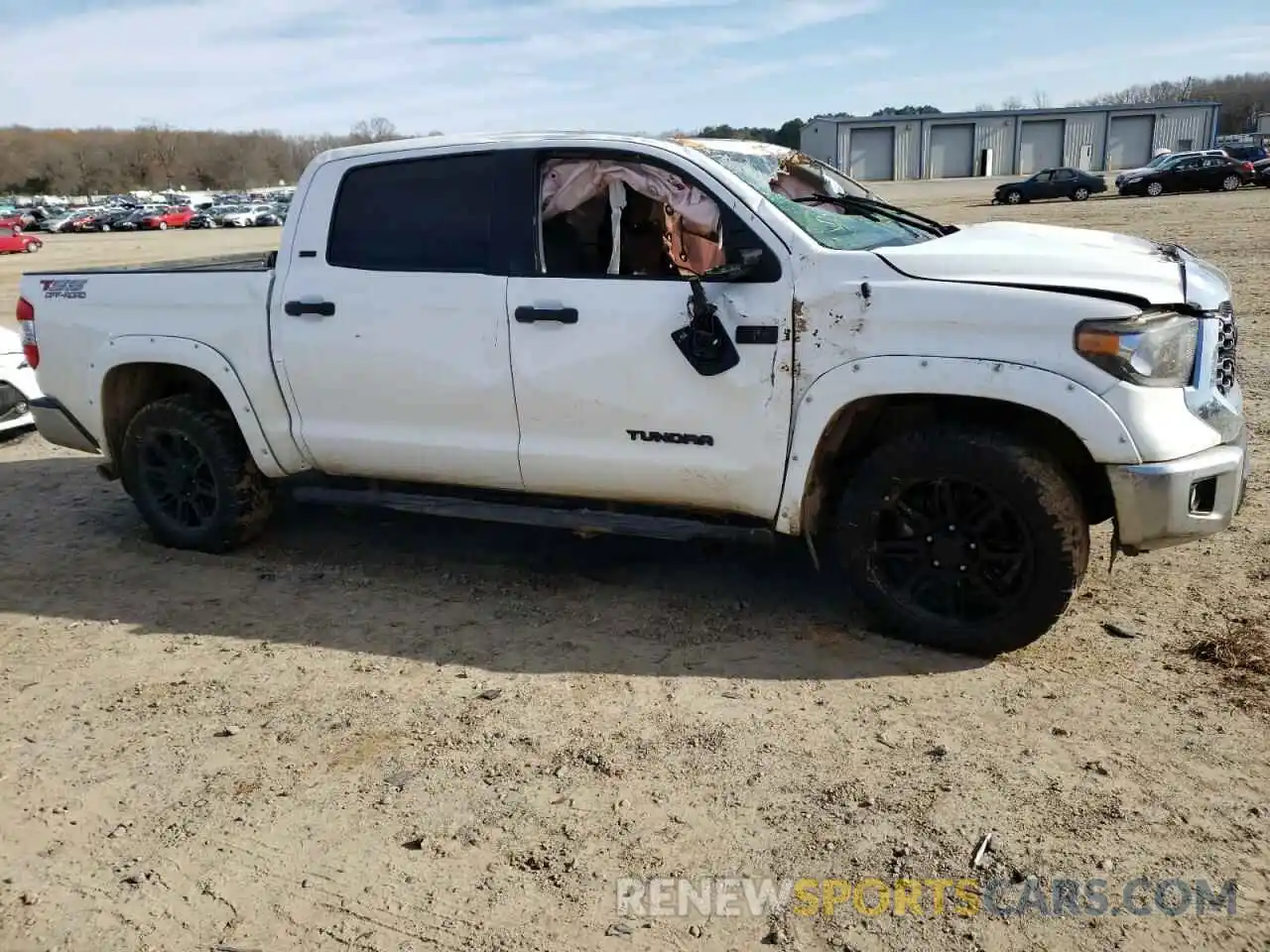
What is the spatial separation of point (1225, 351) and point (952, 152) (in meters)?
75.0

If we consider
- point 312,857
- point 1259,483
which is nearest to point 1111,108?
point 1259,483

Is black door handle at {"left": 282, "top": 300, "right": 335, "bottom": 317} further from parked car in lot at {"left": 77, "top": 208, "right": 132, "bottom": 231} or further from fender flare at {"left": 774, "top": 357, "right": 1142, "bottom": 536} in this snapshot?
parked car in lot at {"left": 77, "top": 208, "right": 132, "bottom": 231}

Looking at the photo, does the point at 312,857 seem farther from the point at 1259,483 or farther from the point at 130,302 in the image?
the point at 1259,483

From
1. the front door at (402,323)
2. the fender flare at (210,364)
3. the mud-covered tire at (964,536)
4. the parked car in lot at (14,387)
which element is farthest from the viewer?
the parked car in lot at (14,387)

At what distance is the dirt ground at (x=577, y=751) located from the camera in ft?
9.09

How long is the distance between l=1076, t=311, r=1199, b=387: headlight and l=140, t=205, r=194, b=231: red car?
209ft

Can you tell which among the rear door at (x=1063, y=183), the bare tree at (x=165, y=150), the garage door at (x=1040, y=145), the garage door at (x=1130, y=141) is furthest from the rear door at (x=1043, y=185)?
the bare tree at (x=165, y=150)

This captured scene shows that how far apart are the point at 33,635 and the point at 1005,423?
13.8 feet

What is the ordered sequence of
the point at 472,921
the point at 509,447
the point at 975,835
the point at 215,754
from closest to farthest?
the point at 472,921 < the point at 975,835 < the point at 215,754 < the point at 509,447

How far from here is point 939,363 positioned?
373cm

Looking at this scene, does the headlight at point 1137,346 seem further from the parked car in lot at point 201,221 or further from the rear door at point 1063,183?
the parked car in lot at point 201,221

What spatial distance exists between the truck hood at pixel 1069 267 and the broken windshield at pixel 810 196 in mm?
258

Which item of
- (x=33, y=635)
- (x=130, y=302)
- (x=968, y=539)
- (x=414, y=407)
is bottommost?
(x=33, y=635)

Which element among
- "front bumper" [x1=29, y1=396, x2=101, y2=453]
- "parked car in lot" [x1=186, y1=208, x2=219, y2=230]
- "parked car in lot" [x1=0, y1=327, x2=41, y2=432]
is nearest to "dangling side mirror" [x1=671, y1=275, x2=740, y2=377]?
"front bumper" [x1=29, y1=396, x2=101, y2=453]
